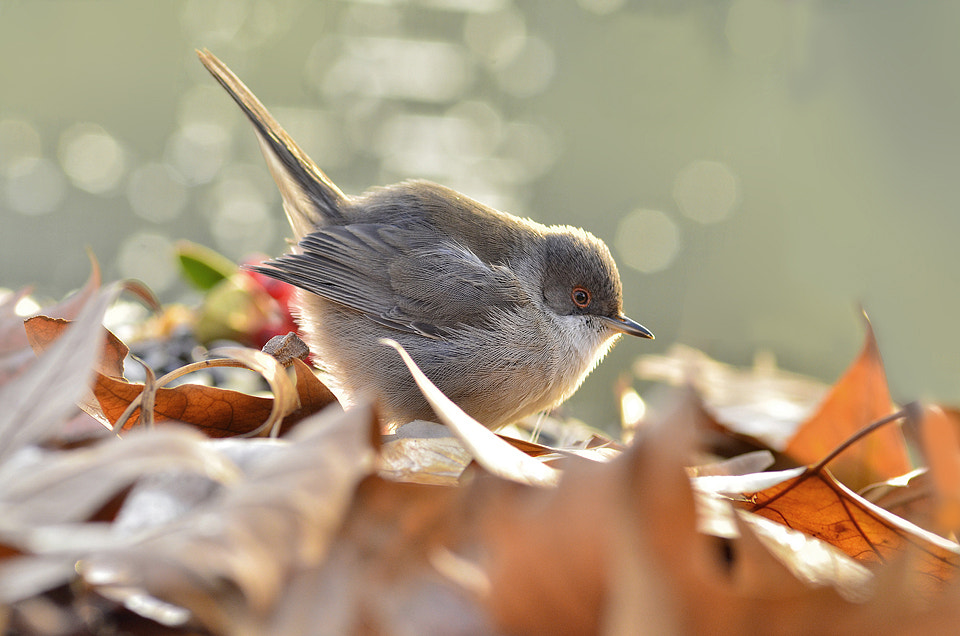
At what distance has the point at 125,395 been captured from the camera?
0.76 m

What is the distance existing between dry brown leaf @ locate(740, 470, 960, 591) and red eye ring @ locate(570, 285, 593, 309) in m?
1.04

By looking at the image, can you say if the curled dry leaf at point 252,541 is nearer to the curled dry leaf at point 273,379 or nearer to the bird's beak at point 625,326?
the curled dry leaf at point 273,379

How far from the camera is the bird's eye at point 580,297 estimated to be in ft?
→ 5.68

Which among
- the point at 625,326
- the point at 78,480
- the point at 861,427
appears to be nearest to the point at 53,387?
the point at 78,480

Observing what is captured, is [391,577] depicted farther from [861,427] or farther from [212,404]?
[861,427]

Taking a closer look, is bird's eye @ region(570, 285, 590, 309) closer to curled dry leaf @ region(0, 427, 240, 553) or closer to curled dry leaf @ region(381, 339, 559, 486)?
curled dry leaf @ region(381, 339, 559, 486)

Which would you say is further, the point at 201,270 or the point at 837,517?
the point at 201,270

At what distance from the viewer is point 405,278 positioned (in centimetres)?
148

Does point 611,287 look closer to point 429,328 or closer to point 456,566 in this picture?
point 429,328

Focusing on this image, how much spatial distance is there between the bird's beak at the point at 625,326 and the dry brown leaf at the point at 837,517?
102 cm

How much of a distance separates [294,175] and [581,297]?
71 centimetres

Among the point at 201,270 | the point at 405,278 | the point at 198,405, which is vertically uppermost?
the point at 405,278

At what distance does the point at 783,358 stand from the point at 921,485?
299cm

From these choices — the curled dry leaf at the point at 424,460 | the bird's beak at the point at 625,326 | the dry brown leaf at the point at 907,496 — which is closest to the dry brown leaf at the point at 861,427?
the dry brown leaf at the point at 907,496
